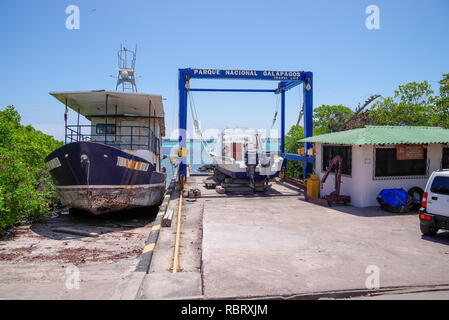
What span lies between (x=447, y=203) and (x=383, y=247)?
1.67 meters

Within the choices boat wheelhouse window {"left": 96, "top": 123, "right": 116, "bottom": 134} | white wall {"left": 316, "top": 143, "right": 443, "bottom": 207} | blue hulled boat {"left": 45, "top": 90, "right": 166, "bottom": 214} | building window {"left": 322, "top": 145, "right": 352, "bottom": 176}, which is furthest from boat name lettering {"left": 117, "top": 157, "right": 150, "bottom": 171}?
white wall {"left": 316, "top": 143, "right": 443, "bottom": 207}

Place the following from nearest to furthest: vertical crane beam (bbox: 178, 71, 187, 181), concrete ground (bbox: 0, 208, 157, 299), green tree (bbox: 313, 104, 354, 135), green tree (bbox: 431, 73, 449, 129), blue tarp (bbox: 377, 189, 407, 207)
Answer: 1. concrete ground (bbox: 0, 208, 157, 299)
2. blue tarp (bbox: 377, 189, 407, 207)
3. vertical crane beam (bbox: 178, 71, 187, 181)
4. green tree (bbox: 431, 73, 449, 129)
5. green tree (bbox: 313, 104, 354, 135)

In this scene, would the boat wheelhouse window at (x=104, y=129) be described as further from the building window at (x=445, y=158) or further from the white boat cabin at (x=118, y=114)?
the building window at (x=445, y=158)

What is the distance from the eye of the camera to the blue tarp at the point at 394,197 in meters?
9.10

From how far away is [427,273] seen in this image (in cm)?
478

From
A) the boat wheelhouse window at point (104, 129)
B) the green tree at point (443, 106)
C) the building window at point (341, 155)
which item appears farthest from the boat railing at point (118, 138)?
the green tree at point (443, 106)

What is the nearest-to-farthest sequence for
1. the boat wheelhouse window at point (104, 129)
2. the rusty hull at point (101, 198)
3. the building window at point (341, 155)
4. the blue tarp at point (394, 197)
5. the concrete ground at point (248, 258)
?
1. the concrete ground at point (248, 258)
2. the blue tarp at point (394, 197)
3. the rusty hull at point (101, 198)
4. the building window at point (341, 155)
5. the boat wheelhouse window at point (104, 129)

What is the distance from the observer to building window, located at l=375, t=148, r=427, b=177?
10055 mm

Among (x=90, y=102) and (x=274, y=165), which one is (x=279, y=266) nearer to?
(x=274, y=165)

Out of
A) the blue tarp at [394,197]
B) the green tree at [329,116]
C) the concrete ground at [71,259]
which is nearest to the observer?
the concrete ground at [71,259]

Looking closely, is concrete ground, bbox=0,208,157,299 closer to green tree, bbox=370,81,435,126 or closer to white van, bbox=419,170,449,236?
white van, bbox=419,170,449,236

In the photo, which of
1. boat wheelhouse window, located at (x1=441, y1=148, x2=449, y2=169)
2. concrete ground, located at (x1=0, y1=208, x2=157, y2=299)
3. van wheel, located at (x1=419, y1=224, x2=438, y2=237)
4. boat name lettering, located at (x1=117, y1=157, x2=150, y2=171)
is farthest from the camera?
boat wheelhouse window, located at (x1=441, y1=148, x2=449, y2=169)

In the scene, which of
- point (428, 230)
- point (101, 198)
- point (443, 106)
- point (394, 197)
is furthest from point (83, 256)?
point (443, 106)
